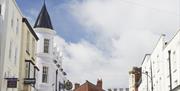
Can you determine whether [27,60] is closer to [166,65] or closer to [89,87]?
[166,65]

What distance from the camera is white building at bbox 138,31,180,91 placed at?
40.6m

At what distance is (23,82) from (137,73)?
4516cm

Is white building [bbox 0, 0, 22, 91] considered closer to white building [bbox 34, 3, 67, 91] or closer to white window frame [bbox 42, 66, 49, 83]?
white building [bbox 34, 3, 67, 91]

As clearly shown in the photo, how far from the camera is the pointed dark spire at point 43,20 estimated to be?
5520cm

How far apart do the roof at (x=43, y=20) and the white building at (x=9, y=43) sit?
46.2 feet

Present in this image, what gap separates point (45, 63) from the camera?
54875mm

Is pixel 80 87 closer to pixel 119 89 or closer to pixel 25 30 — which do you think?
pixel 119 89

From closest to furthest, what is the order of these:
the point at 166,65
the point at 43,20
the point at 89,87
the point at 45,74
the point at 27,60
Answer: the point at 27,60, the point at 166,65, the point at 45,74, the point at 43,20, the point at 89,87

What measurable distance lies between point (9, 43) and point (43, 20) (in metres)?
19.2

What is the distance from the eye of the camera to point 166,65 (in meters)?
46.0

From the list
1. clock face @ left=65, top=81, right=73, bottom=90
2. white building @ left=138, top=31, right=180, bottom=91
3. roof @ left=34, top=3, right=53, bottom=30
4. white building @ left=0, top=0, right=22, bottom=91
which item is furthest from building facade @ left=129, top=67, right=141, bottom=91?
white building @ left=0, top=0, right=22, bottom=91

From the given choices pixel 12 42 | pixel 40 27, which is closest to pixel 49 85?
pixel 40 27

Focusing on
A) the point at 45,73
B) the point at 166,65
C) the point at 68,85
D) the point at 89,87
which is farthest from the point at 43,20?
the point at 89,87

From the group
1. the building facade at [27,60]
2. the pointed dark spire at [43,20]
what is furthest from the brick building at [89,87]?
the building facade at [27,60]
